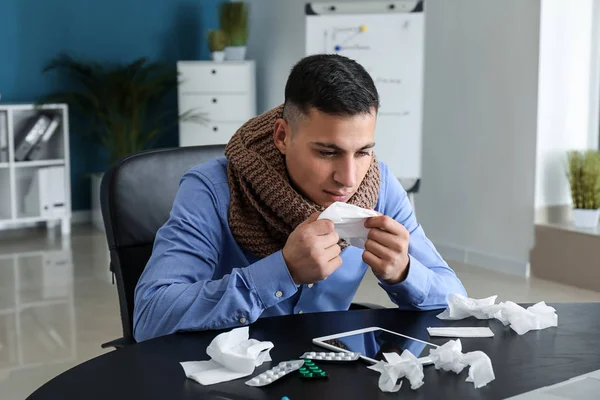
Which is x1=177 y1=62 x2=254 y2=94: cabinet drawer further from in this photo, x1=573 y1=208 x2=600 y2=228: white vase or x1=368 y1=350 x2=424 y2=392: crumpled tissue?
x1=368 y1=350 x2=424 y2=392: crumpled tissue

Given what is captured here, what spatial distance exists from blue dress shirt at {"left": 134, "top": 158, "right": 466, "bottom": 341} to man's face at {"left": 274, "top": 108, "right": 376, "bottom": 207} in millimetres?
188

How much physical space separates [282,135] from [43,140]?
481 cm

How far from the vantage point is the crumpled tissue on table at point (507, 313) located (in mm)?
1461

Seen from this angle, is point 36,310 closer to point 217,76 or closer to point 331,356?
point 217,76

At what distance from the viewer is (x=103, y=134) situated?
6742mm

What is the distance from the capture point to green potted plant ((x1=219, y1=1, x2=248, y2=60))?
658 centimetres

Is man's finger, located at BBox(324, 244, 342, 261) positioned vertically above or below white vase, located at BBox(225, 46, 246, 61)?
below

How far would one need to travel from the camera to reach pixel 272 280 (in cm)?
149

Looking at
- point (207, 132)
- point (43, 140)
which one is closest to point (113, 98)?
point (43, 140)

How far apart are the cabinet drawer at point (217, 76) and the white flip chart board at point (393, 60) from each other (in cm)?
139

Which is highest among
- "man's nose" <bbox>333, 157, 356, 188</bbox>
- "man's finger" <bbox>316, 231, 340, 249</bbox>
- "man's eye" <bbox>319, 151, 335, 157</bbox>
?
"man's eye" <bbox>319, 151, 335, 157</bbox>

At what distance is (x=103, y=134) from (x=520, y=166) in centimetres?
328

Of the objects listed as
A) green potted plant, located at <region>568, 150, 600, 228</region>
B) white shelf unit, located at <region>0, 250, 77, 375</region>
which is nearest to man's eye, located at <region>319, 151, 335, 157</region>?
white shelf unit, located at <region>0, 250, 77, 375</region>

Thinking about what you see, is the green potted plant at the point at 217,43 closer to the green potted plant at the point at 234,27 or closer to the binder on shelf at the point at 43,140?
the green potted plant at the point at 234,27
